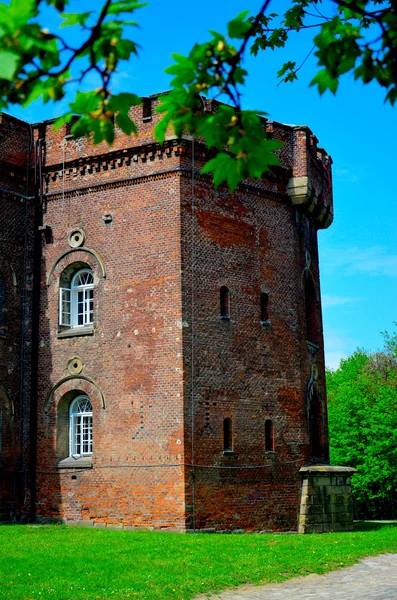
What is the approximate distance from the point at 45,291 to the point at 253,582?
36.6 feet

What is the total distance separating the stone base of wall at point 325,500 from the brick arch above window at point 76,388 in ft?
18.1

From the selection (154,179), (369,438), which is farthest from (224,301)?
(369,438)

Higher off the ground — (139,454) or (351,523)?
(139,454)

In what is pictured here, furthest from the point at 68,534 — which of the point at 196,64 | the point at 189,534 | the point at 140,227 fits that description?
the point at 196,64

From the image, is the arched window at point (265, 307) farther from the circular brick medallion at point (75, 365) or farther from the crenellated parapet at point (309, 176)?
the circular brick medallion at point (75, 365)

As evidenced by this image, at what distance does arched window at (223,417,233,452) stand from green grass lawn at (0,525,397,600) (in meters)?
2.46

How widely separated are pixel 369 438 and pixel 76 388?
869 inches

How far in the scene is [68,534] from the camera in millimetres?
17438

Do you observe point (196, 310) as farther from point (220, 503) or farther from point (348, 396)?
point (348, 396)

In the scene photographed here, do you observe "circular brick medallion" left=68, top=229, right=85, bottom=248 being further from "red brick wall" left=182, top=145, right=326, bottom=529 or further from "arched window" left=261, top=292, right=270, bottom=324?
"arched window" left=261, top=292, right=270, bottom=324

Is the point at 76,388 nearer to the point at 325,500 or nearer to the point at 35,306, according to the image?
the point at 35,306

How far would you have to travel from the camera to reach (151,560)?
45.5ft

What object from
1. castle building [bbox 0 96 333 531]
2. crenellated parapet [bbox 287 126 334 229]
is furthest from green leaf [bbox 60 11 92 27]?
crenellated parapet [bbox 287 126 334 229]

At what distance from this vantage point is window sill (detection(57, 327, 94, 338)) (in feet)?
67.3
